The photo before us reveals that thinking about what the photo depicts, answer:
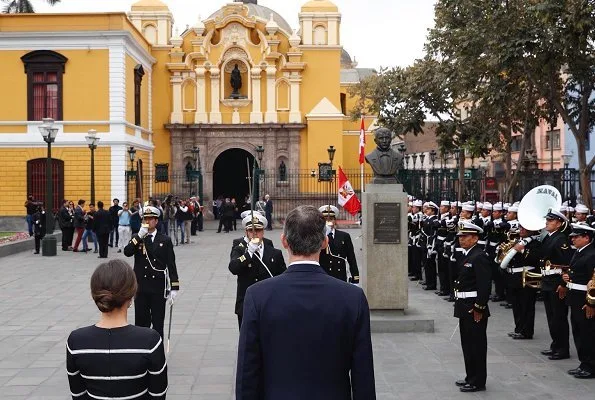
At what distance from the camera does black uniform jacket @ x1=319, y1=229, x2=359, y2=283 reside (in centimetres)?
980

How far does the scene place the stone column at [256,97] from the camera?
140 feet

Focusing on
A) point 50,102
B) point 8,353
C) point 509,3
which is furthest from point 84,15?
point 8,353

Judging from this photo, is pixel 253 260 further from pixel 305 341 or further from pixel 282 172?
pixel 282 172

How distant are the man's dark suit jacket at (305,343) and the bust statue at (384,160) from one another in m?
7.59

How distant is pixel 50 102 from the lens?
3481 centimetres

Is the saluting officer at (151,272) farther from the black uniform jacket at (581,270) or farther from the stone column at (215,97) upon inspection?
the stone column at (215,97)

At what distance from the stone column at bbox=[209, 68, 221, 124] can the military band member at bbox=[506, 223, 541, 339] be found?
33041 mm

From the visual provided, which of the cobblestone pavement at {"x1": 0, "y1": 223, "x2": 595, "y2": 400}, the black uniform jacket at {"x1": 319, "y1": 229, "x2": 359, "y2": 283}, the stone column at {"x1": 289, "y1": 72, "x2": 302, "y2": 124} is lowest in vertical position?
the cobblestone pavement at {"x1": 0, "y1": 223, "x2": 595, "y2": 400}

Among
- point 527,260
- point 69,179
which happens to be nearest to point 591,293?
point 527,260

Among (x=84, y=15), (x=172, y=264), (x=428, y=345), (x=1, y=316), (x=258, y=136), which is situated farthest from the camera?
(x=258, y=136)

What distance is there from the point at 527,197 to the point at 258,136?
32.5 metres

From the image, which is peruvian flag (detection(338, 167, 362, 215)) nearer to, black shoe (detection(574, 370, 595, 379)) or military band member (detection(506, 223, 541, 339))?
military band member (detection(506, 223, 541, 339))

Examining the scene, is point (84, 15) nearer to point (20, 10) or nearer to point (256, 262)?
point (20, 10)

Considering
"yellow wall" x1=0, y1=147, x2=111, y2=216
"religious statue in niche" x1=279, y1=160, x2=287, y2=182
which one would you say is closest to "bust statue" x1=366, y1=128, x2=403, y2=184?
"yellow wall" x1=0, y1=147, x2=111, y2=216
